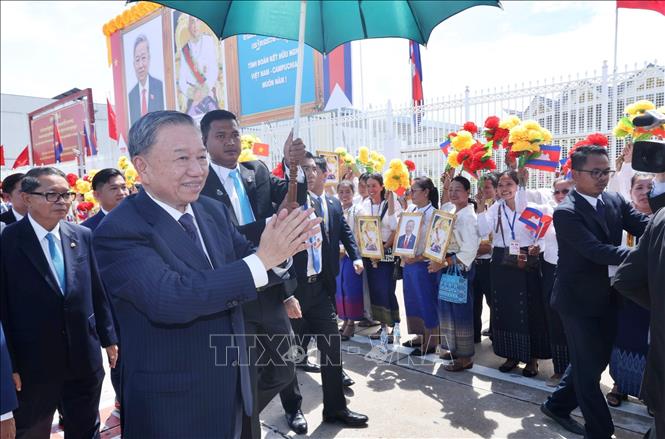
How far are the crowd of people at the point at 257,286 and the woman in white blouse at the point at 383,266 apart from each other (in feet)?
0.08

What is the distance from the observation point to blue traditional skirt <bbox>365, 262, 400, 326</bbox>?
5277mm

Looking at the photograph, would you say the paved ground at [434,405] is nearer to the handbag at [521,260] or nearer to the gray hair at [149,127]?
the handbag at [521,260]

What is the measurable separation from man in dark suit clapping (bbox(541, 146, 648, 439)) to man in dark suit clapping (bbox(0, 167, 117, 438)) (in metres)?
3.07

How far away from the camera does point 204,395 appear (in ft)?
5.35

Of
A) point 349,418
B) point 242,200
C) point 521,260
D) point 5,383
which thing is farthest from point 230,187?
point 521,260

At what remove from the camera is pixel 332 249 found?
3.99m

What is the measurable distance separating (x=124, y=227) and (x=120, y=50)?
24.5m

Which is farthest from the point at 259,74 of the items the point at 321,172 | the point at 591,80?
the point at 321,172

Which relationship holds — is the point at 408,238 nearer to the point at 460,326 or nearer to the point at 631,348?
the point at 460,326

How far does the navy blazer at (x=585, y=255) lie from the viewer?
286 cm

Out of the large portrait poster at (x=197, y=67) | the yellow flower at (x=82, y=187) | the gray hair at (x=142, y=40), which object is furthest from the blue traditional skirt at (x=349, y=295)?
the gray hair at (x=142, y=40)

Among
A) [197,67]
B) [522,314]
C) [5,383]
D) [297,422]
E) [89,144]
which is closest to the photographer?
[5,383]

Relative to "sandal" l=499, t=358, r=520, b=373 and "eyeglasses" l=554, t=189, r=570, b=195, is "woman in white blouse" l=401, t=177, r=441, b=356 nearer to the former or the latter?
"sandal" l=499, t=358, r=520, b=373

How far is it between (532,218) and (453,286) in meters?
0.96
